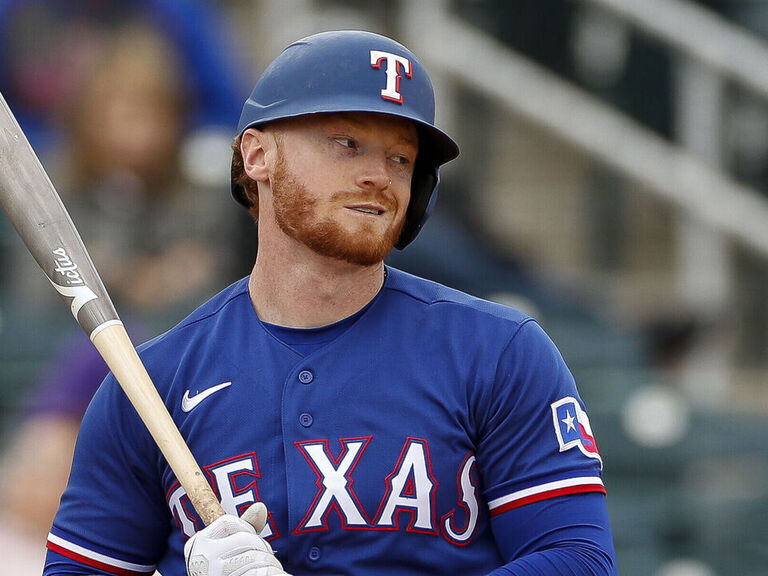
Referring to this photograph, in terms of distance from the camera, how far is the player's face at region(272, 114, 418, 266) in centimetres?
223

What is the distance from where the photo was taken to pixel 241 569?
6.71ft

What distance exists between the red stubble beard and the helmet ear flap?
13 centimetres

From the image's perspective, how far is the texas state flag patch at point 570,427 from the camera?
7.27 feet

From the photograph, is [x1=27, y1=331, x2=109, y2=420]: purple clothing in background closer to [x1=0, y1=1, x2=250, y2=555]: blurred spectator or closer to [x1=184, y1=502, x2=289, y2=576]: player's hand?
[x1=0, y1=1, x2=250, y2=555]: blurred spectator

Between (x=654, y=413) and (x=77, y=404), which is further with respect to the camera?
(x=654, y=413)

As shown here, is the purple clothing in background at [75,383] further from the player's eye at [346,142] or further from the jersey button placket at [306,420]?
the player's eye at [346,142]

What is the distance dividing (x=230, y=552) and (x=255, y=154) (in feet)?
2.30

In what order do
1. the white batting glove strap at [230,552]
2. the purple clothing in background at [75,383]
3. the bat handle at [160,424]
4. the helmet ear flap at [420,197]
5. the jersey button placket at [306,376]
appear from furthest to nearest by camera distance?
the purple clothing in background at [75,383] → the helmet ear flap at [420,197] → the jersey button placket at [306,376] → the bat handle at [160,424] → the white batting glove strap at [230,552]

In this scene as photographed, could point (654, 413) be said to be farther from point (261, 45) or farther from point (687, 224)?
point (261, 45)

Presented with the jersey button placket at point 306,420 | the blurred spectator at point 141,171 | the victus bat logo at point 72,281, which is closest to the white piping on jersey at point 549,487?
the jersey button placket at point 306,420

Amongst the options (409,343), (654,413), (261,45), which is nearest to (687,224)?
(654,413)

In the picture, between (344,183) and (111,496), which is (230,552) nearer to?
(111,496)

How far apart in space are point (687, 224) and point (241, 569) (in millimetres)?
4924

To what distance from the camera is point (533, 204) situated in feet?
24.9
